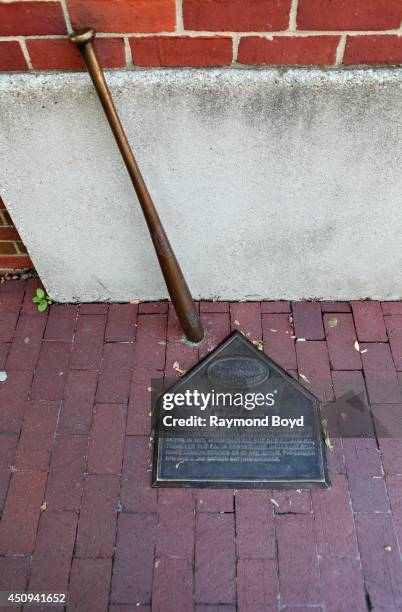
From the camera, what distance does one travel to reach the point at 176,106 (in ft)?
5.34

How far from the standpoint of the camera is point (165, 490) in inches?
75.4

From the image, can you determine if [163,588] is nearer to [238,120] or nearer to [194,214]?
[194,214]

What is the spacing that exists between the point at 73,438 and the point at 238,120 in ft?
4.85

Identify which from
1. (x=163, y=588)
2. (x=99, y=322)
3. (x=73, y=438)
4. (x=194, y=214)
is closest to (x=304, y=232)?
(x=194, y=214)

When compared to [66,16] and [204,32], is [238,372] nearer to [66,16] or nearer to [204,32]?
[204,32]

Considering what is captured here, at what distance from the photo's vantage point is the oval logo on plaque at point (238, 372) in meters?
2.16

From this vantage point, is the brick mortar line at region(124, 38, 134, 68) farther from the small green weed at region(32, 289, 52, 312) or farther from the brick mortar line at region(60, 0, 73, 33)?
the small green weed at region(32, 289, 52, 312)

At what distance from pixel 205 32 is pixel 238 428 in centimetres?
152

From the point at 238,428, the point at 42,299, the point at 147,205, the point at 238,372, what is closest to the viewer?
the point at 147,205

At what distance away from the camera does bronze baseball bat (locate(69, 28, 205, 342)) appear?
1.43 metres

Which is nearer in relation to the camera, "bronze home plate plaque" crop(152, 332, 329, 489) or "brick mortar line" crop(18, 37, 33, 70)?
"brick mortar line" crop(18, 37, 33, 70)

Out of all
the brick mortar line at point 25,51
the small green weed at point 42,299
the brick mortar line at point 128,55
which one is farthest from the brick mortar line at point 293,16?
the small green weed at point 42,299

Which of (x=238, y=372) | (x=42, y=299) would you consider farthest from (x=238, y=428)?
(x=42, y=299)

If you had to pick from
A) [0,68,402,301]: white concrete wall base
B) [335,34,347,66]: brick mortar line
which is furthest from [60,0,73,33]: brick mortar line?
[335,34,347,66]: brick mortar line
